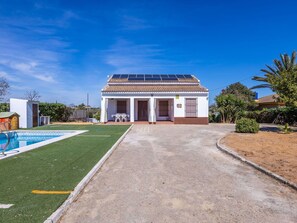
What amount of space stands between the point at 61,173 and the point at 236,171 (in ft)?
15.5

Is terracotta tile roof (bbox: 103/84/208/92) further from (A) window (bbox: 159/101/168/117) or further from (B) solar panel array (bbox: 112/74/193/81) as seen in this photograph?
(A) window (bbox: 159/101/168/117)

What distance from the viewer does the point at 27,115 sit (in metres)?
17.9

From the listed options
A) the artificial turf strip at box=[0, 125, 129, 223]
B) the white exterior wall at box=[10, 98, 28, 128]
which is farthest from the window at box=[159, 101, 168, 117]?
the artificial turf strip at box=[0, 125, 129, 223]

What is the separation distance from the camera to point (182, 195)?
170 inches

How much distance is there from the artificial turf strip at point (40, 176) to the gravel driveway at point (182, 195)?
17.0 inches

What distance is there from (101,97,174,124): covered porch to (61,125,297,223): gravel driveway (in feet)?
51.3

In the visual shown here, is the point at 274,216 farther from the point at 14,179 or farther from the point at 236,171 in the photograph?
the point at 14,179

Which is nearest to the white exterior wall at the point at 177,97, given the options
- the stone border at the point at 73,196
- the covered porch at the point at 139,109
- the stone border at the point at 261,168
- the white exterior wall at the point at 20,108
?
the covered porch at the point at 139,109

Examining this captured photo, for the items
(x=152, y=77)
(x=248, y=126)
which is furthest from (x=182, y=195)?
(x=152, y=77)

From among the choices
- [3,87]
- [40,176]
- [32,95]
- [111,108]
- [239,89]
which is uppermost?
[239,89]

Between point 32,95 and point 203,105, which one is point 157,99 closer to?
point 203,105

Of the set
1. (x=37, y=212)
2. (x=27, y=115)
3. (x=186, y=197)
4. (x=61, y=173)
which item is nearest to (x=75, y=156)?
(x=61, y=173)

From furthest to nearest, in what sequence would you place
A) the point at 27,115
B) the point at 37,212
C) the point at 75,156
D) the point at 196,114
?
the point at 196,114
the point at 27,115
the point at 75,156
the point at 37,212

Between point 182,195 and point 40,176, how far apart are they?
344 cm
